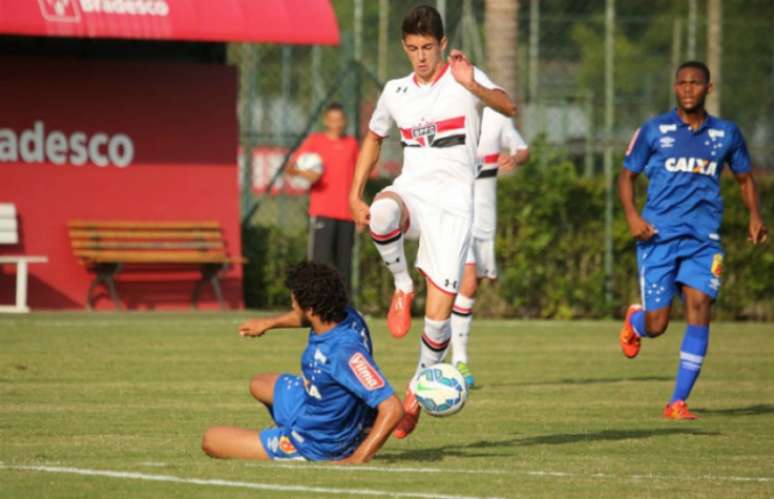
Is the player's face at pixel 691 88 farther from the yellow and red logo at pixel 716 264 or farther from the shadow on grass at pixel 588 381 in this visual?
the shadow on grass at pixel 588 381

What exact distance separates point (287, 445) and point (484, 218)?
592 cm

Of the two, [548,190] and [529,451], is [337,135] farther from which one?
[529,451]

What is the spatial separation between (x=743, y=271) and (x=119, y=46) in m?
8.88

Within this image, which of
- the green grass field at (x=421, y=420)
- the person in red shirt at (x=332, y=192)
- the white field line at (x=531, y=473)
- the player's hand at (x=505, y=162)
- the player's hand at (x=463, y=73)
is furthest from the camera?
the person in red shirt at (x=332, y=192)

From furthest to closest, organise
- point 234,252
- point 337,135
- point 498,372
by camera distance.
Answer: point 234,252
point 337,135
point 498,372

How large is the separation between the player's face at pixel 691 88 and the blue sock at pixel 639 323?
163 centimetres

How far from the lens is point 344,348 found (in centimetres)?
877

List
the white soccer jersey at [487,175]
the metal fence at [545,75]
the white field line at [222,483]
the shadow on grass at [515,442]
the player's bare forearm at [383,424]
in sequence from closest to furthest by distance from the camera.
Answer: the white field line at [222,483] < the player's bare forearm at [383,424] < the shadow on grass at [515,442] < the white soccer jersey at [487,175] < the metal fence at [545,75]

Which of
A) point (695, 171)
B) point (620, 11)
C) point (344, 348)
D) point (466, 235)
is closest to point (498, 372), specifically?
point (695, 171)

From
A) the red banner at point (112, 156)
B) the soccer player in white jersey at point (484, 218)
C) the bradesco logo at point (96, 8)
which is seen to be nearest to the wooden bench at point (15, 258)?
the red banner at point (112, 156)

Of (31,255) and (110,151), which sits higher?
(110,151)

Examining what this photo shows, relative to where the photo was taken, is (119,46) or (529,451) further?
(119,46)

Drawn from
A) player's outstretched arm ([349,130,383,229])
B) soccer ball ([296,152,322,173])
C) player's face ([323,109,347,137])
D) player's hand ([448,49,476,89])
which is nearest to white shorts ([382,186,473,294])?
player's outstretched arm ([349,130,383,229])

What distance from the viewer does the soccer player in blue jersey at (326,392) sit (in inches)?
343
